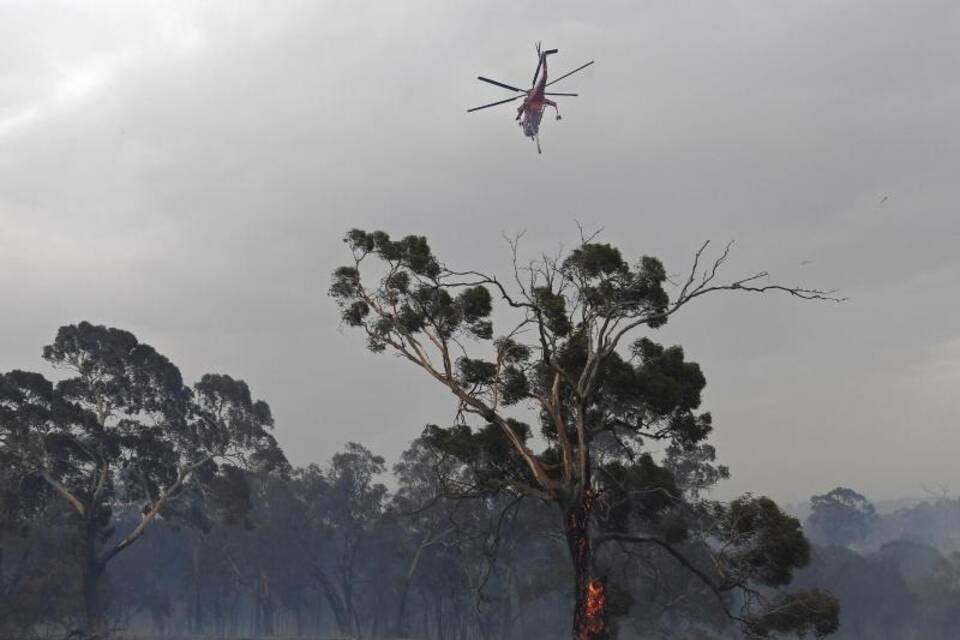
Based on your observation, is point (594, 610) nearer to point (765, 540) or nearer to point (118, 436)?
point (765, 540)

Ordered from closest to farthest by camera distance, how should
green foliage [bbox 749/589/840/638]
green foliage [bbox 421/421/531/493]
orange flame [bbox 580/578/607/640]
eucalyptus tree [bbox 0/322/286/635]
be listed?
1. orange flame [bbox 580/578/607/640]
2. green foliage [bbox 749/589/840/638]
3. green foliage [bbox 421/421/531/493]
4. eucalyptus tree [bbox 0/322/286/635]

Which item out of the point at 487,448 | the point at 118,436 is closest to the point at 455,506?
the point at 487,448

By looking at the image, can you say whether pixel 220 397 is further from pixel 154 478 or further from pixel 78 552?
pixel 78 552

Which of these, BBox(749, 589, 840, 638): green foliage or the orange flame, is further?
BBox(749, 589, 840, 638): green foliage

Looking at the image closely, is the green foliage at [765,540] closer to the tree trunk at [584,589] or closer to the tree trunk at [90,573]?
the tree trunk at [584,589]

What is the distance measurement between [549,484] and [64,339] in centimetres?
4605

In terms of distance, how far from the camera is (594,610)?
23375 mm

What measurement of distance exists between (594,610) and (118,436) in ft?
148

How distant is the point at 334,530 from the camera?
103 m

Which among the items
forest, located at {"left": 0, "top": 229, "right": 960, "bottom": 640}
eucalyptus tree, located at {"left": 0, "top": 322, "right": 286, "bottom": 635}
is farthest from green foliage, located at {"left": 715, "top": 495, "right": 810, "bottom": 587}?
eucalyptus tree, located at {"left": 0, "top": 322, "right": 286, "bottom": 635}

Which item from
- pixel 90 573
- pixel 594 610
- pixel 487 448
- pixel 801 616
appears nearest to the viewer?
pixel 594 610

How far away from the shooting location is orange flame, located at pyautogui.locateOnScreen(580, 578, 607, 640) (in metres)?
23.3

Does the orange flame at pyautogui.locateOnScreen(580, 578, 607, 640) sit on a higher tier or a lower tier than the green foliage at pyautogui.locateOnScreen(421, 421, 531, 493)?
lower

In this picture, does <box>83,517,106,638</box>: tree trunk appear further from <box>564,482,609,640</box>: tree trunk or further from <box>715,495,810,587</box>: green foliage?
<box>715,495,810,587</box>: green foliage
